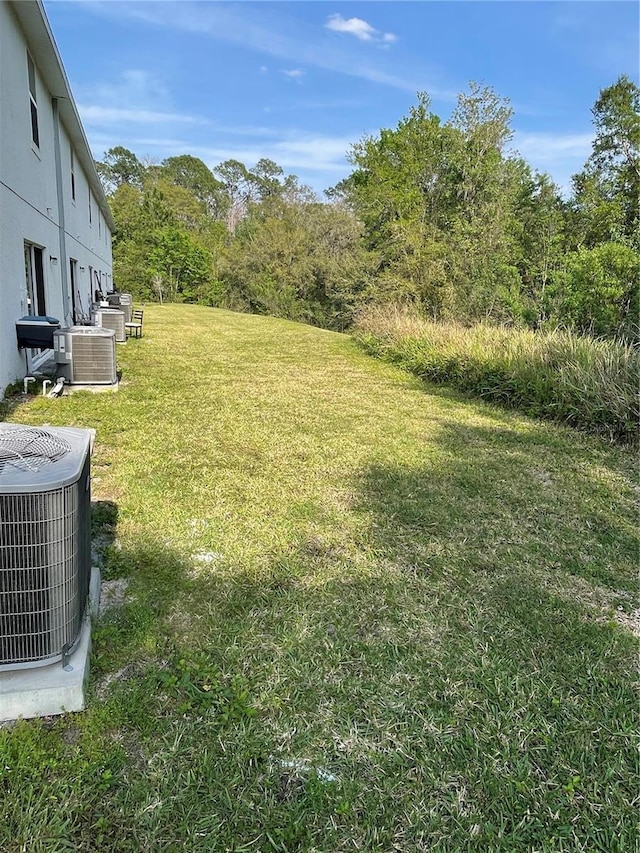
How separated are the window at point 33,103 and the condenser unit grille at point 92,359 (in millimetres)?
3656

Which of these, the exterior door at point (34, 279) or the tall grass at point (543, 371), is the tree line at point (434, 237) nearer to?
the tall grass at point (543, 371)

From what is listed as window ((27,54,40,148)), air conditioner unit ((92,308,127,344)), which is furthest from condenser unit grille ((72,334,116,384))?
air conditioner unit ((92,308,127,344))

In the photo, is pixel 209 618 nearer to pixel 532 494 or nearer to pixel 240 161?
pixel 532 494

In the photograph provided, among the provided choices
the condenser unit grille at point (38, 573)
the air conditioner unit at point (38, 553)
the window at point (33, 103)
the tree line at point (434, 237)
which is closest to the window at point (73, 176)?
the window at point (33, 103)

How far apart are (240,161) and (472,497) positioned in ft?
161

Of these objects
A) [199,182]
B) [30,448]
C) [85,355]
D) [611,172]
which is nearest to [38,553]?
[30,448]

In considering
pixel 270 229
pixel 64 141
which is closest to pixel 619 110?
pixel 270 229

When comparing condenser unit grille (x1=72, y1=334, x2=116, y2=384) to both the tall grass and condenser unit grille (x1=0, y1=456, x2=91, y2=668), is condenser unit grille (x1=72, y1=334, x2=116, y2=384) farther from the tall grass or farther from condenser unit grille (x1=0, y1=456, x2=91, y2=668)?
condenser unit grille (x1=0, y1=456, x2=91, y2=668)

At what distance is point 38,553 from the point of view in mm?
1690

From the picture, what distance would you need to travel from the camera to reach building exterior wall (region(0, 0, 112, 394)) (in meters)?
6.12

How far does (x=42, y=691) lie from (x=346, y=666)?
115 cm

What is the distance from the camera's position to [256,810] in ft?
5.08

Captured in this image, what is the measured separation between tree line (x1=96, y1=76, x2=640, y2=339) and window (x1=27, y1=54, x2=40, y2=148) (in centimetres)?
990

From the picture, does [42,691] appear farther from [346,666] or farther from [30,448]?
[346,666]
